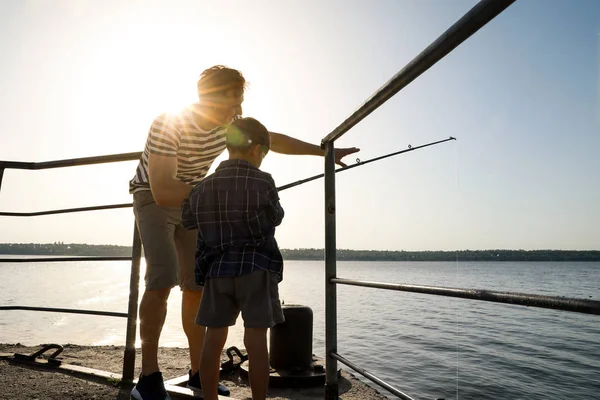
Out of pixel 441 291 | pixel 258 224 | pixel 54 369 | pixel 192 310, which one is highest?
pixel 258 224

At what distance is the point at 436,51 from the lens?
1.21 meters

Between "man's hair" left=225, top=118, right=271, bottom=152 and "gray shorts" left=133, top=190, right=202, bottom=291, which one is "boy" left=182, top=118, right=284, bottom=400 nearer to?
"man's hair" left=225, top=118, right=271, bottom=152

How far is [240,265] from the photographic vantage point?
66.2 inches

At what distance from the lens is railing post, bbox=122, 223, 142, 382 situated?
90.9 inches

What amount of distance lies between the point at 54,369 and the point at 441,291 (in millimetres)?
2439

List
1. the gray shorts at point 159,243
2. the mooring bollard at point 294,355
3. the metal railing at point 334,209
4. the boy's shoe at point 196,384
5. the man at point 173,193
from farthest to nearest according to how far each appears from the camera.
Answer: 1. the mooring bollard at point 294,355
2. the boy's shoe at point 196,384
3. the gray shorts at point 159,243
4. the man at point 173,193
5. the metal railing at point 334,209

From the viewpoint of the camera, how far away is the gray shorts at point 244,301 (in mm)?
1669

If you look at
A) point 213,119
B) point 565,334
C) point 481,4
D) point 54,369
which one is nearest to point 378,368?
point 54,369

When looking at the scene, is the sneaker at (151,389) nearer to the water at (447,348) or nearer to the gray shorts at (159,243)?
the gray shorts at (159,243)

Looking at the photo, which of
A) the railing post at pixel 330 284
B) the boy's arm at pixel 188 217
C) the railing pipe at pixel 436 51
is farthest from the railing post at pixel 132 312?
the railing pipe at pixel 436 51

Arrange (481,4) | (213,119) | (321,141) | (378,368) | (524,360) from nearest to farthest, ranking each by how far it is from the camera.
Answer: (481,4)
(213,119)
(321,141)
(378,368)
(524,360)

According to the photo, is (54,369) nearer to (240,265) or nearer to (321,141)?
(240,265)

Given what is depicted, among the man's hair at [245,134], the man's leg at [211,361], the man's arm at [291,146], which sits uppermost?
the man's arm at [291,146]

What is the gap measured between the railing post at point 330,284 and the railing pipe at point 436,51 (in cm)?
28
